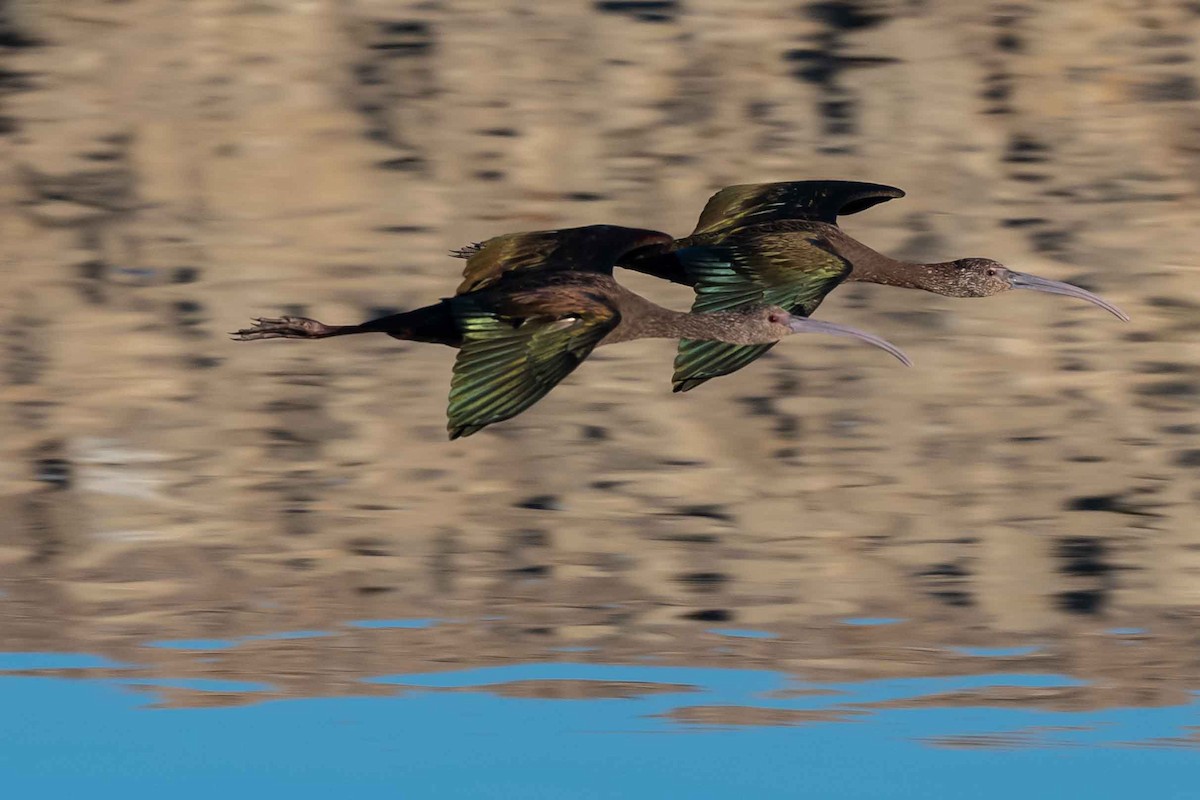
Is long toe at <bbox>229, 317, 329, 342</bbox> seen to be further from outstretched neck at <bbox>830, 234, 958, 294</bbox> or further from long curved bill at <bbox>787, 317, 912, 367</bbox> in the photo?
outstretched neck at <bbox>830, 234, 958, 294</bbox>

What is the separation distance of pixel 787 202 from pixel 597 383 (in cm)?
305

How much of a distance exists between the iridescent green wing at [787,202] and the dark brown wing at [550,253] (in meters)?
1.31

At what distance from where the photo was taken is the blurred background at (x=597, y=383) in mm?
16812

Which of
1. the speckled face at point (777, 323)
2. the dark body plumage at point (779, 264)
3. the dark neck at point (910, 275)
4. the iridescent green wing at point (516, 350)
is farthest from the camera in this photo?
the dark neck at point (910, 275)

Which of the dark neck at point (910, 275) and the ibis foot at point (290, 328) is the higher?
the ibis foot at point (290, 328)

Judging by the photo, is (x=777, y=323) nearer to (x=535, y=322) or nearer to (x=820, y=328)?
(x=820, y=328)

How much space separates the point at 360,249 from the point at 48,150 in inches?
140

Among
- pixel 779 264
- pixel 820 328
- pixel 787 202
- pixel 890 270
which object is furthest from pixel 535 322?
pixel 890 270

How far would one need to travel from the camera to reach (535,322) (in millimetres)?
14414

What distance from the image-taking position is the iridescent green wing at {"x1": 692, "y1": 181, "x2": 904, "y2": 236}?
57.6ft

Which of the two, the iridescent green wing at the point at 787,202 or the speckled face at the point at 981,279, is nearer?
the iridescent green wing at the point at 787,202

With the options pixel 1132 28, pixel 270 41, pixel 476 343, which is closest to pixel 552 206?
pixel 270 41

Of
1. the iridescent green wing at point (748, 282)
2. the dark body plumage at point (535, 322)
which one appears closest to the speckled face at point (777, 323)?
the dark body plumage at point (535, 322)

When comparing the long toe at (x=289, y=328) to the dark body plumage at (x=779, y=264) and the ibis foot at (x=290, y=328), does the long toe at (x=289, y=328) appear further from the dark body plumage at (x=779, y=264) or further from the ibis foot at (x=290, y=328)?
the dark body plumage at (x=779, y=264)
